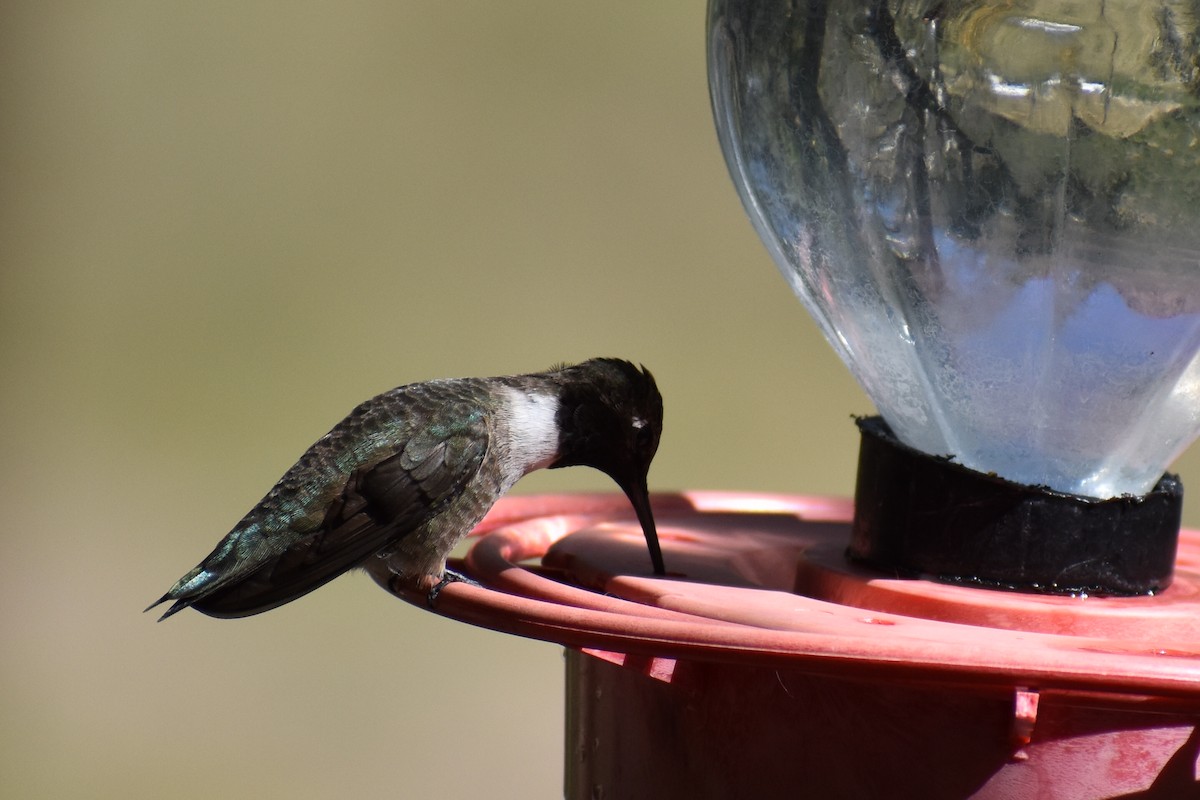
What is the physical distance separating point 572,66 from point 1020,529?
7.84m

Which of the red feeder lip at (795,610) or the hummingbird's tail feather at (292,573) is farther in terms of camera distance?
the hummingbird's tail feather at (292,573)

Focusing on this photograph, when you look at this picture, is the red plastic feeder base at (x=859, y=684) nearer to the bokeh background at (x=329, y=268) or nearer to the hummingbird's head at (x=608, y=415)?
the hummingbird's head at (x=608, y=415)

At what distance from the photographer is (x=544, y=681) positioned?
7.69 meters

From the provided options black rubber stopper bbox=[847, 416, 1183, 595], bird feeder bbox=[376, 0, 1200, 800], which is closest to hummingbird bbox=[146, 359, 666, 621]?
bird feeder bbox=[376, 0, 1200, 800]

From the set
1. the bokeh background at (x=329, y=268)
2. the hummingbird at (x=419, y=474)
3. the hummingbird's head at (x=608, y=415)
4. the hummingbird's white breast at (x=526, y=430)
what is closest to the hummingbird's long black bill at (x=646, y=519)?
the hummingbird at (x=419, y=474)

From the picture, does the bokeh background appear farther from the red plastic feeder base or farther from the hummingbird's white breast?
the red plastic feeder base

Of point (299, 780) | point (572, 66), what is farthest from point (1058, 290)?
point (572, 66)

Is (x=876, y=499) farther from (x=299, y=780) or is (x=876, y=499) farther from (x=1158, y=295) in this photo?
(x=299, y=780)

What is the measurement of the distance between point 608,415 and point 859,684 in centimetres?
135

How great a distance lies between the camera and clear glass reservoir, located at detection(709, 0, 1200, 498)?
2.14 metres

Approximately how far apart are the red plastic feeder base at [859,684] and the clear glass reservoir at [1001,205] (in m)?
0.29

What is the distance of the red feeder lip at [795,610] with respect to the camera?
157 cm

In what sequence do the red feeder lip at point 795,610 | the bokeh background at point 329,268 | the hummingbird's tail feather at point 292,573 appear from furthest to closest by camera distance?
the bokeh background at point 329,268
the hummingbird's tail feather at point 292,573
the red feeder lip at point 795,610

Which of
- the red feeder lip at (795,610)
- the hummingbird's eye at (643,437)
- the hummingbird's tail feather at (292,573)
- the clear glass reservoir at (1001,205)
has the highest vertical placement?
the clear glass reservoir at (1001,205)
